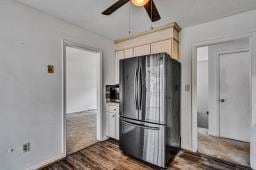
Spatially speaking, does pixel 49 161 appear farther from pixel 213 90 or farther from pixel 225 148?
pixel 213 90

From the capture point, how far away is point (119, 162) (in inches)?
88.1

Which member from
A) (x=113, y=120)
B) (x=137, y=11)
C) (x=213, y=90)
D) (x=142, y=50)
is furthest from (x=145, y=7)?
Answer: (x=213, y=90)

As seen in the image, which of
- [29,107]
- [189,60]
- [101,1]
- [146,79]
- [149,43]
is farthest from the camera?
[149,43]

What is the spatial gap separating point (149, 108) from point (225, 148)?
2119 millimetres

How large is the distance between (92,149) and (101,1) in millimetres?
2821

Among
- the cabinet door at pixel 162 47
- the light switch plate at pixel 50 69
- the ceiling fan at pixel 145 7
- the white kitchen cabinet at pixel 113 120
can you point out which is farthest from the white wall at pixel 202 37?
the light switch plate at pixel 50 69

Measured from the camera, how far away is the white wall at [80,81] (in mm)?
6074

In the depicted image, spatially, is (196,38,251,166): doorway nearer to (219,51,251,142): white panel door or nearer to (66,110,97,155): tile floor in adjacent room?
(219,51,251,142): white panel door

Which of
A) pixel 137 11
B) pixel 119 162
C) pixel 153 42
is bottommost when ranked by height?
pixel 119 162

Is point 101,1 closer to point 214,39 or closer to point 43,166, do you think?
point 214,39

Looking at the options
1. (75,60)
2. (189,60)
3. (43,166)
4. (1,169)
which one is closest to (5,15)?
(1,169)

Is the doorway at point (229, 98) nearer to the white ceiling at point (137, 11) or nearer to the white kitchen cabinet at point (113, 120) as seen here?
the white ceiling at point (137, 11)

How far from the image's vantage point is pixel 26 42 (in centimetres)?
196

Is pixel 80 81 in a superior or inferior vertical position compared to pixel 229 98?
superior
